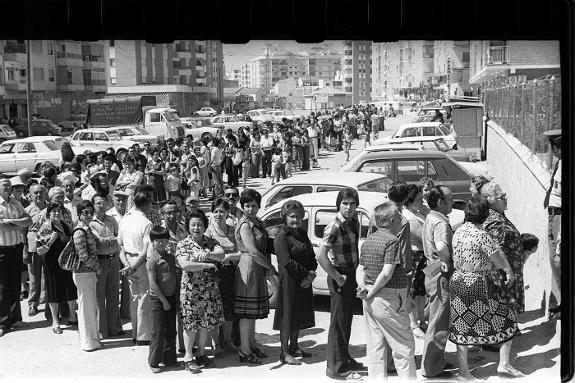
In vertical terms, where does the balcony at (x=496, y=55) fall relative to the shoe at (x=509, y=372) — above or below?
above

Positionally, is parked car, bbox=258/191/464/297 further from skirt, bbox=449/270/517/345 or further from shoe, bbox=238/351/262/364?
skirt, bbox=449/270/517/345

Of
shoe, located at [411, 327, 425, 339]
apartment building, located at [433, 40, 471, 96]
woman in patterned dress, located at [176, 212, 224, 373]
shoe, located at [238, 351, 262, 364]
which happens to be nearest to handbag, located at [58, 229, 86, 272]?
woman in patterned dress, located at [176, 212, 224, 373]

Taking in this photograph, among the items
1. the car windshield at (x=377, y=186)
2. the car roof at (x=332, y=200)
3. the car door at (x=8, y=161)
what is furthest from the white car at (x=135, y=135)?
the car roof at (x=332, y=200)

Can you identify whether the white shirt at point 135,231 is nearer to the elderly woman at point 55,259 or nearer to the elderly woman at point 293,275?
the elderly woman at point 55,259

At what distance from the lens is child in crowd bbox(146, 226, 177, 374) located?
7309mm

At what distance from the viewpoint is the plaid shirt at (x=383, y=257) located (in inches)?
253

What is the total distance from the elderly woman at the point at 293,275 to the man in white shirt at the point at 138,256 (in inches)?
54.7

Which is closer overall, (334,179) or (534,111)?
(334,179)

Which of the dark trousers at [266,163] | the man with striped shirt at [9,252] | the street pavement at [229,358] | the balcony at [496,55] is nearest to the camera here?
the street pavement at [229,358]

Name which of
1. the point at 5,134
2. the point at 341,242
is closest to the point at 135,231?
the point at 341,242

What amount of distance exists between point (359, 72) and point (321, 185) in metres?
156

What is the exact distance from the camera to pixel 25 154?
84.9ft

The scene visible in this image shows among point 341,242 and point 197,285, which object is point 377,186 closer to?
point 341,242
